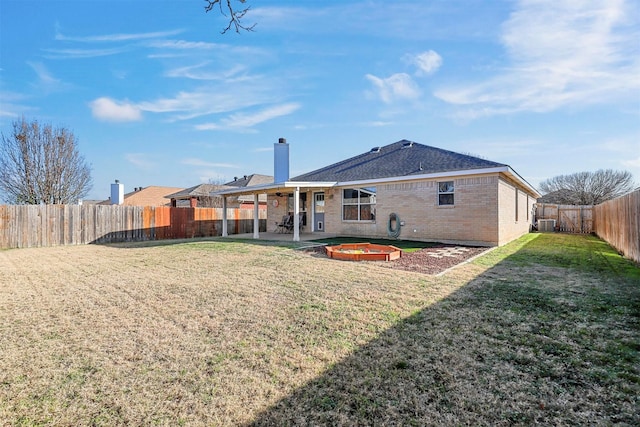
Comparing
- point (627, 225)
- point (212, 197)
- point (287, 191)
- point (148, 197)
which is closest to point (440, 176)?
point (627, 225)

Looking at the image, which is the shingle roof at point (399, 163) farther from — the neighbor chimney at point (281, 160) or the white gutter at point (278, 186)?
the neighbor chimney at point (281, 160)

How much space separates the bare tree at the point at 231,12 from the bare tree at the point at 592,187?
42689mm

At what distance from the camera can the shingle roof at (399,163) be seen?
39.8 feet

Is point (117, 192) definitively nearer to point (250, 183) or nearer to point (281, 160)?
point (281, 160)

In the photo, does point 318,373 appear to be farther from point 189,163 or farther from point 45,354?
point 189,163

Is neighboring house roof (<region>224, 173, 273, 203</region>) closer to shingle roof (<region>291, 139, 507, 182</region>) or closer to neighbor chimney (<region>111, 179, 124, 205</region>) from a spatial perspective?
neighbor chimney (<region>111, 179, 124, 205</region>)

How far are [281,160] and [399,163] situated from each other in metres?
5.71

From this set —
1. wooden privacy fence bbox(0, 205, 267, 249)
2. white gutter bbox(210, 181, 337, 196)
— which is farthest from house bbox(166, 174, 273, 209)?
white gutter bbox(210, 181, 337, 196)

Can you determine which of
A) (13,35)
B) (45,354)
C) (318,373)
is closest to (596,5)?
(318,373)

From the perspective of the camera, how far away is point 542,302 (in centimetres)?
473

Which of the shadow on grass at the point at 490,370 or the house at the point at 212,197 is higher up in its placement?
the house at the point at 212,197

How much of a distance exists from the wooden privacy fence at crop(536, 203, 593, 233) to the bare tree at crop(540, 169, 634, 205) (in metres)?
16.0

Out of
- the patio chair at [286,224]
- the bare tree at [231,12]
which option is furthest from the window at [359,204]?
the bare tree at [231,12]

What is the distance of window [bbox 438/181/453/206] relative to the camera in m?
11.9
